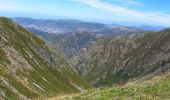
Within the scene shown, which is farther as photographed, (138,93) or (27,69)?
(27,69)

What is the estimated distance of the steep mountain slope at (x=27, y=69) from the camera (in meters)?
66.8

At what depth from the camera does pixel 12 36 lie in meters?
117

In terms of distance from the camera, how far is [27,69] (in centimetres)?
9388

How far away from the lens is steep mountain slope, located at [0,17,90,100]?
66.8m

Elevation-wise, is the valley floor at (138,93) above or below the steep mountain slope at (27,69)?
above

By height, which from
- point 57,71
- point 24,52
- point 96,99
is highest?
point 96,99

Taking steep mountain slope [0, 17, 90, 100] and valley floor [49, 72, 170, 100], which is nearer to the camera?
valley floor [49, 72, 170, 100]

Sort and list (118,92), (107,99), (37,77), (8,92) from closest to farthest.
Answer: (107,99), (118,92), (8,92), (37,77)

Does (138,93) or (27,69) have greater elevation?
(138,93)

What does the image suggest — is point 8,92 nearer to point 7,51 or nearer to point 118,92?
point 118,92

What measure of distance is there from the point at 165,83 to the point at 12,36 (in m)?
93.4

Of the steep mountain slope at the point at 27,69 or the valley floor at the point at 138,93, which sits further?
the steep mountain slope at the point at 27,69

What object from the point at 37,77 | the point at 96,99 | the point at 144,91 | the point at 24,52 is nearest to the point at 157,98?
the point at 144,91

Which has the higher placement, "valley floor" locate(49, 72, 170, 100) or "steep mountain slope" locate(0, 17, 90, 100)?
"valley floor" locate(49, 72, 170, 100)
